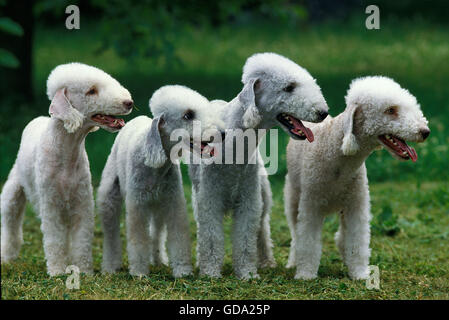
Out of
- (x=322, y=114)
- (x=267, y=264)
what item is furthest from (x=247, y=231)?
(x=322, y=114)

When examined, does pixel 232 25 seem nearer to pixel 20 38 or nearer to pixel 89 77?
pixel 20 38

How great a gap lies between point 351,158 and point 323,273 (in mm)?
1173

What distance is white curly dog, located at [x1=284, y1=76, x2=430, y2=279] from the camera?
574 cm

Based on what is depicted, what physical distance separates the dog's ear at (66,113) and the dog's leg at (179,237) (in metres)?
1.03

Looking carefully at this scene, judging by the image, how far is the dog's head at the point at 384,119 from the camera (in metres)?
5.67

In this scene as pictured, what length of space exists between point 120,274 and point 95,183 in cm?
347

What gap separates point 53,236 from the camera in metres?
6.26

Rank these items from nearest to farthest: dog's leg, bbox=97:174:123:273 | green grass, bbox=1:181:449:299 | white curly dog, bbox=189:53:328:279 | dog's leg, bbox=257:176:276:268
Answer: green grass, bbox=1:181:449:299, white curly dog, bbox=189:53:328:279, dog's leg, bbox=97:174:123:273, dog's leg, bbox=257:176:276:268

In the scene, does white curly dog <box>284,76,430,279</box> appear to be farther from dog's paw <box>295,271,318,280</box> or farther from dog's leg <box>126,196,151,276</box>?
dog's leg <box>126,196,151,276</box>

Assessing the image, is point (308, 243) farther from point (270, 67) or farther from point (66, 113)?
point (66, 113)

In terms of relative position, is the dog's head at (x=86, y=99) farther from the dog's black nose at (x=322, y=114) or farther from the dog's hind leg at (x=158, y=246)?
the dog's black nose at (x=322, y=114)

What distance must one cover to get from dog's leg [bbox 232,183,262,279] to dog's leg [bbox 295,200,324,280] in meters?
0.38

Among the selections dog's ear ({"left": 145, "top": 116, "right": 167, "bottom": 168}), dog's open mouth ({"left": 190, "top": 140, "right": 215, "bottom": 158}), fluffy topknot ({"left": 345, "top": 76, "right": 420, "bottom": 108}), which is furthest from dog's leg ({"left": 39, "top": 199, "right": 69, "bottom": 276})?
fluffy topknot ({"left": 345, "top": 76, "right": 420, "bottom": 108})
